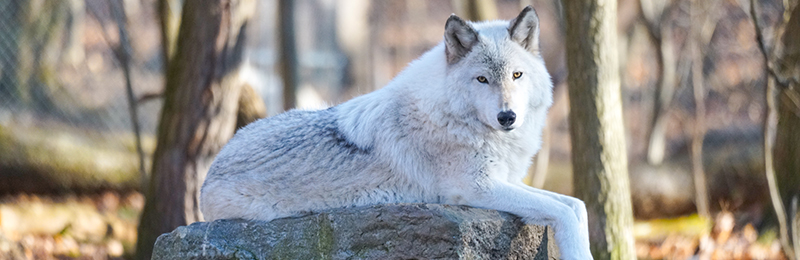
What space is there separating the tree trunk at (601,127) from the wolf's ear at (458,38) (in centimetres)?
188

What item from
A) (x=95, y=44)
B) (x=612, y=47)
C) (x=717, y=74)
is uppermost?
(x=612, y=47)

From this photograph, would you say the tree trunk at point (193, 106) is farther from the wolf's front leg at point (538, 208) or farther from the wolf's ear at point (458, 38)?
the wolf's front leg at point (538, 208)

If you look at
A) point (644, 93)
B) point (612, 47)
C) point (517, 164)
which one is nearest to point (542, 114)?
point (517, 164)

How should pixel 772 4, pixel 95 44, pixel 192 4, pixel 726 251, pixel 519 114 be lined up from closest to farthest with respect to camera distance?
pixel 519 114 → pixel 192 4 → pixel 726 251 → pixel 772 4 → pixel 95 44

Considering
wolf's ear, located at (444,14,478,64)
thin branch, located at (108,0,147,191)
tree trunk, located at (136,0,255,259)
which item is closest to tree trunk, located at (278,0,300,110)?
thin branch, located at (108,0,147,191)

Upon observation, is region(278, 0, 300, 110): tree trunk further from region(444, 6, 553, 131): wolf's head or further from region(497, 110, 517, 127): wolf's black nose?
region(497, 110, 517, 127): wolf's black nose

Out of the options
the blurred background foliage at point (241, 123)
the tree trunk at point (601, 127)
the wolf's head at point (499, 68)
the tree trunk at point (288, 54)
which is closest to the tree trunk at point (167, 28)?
the blurred background foliage at point (241, 123)

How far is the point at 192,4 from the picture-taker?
22.9 feet

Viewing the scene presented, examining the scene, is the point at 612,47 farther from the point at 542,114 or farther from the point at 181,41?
the point at 181,41

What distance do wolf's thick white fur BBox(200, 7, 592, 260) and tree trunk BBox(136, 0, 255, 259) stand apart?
7.55 feet

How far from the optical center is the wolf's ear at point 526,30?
431cm

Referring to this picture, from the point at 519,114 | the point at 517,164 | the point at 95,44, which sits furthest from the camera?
the point at 95,44

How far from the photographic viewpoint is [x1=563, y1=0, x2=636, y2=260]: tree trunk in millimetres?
5789

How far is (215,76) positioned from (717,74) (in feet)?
35.3
